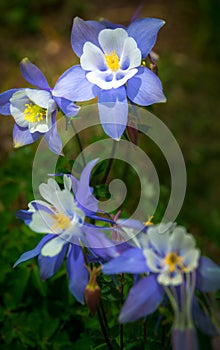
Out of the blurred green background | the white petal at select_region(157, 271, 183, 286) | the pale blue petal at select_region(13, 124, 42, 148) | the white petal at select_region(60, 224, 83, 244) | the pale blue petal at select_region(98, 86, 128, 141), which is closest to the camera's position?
the white petal at select_region(157, 271, 183, 286)

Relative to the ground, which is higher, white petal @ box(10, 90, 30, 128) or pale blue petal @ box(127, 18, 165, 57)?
pale blue petal @ box(127, 18, 165, 57)

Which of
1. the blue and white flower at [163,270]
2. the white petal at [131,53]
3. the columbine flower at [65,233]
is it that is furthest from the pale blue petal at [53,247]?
the white petal at [131,53]

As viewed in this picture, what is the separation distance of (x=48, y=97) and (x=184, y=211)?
1.30 meters

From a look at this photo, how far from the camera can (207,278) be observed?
3.14 ft

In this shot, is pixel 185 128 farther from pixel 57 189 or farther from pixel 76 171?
pixel 57 189

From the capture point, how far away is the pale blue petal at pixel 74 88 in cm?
128

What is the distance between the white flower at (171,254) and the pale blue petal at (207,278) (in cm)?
3

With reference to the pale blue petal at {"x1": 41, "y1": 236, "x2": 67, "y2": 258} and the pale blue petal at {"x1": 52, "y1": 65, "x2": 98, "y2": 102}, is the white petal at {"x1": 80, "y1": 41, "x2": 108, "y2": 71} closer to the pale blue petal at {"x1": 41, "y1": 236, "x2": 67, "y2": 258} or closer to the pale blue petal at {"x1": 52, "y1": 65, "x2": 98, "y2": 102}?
the pale blue petal at {"x1": 52, "y1": 65, "x2": 98, "y2": 102}

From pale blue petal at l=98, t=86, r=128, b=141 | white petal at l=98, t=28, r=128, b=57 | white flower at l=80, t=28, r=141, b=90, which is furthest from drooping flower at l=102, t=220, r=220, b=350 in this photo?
white petal at l=98, t=28, r=128, b=57

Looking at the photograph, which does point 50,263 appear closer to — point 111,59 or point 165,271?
point 165,271

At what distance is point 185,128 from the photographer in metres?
2.84

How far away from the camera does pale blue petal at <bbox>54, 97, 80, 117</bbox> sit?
4.21 ft

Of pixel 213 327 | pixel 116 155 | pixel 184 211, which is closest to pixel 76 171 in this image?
pixel 116 155

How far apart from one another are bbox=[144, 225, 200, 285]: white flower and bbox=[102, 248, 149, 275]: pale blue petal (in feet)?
0.07
